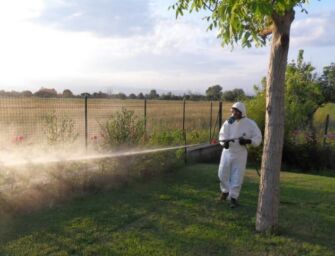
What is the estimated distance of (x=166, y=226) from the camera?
249 inches

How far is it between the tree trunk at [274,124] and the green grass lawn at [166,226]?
333 mm

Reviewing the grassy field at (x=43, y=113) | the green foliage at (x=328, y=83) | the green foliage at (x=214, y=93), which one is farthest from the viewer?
the green foliage at (x=328, y=83)

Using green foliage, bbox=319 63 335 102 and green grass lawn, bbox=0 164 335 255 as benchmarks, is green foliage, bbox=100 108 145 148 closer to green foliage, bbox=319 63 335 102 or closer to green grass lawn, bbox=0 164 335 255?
green grass lawn, bbox=0 164 335 255

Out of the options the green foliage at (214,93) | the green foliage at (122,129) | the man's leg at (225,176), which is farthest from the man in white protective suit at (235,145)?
the green foliage at (214,93)

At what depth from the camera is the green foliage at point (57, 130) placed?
30.4 feet

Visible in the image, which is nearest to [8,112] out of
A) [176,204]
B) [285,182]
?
[176,204]

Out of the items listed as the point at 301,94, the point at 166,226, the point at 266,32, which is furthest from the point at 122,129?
the point at 301,94

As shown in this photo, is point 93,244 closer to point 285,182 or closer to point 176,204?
point 176,204

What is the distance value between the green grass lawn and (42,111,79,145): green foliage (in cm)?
171

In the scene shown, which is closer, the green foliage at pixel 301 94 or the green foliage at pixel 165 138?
the green foliage at pixel 165 138

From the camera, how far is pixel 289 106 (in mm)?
16000

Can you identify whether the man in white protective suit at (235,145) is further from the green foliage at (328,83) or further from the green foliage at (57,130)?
the green foliage at (328,83)

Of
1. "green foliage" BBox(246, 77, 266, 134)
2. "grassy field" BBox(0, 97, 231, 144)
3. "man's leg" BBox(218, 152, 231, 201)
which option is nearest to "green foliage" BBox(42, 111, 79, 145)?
"grassy field" BBox(0, 97, 231, 144)

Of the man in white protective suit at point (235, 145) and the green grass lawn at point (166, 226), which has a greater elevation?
the man in white protective suit at point (235, 145)
